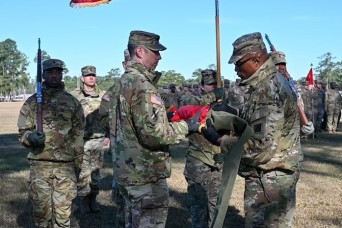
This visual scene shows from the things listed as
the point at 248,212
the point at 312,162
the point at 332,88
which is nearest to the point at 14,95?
the point at 332,88

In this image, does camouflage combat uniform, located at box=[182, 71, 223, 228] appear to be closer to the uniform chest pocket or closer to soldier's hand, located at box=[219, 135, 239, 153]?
the uniform chest pocket

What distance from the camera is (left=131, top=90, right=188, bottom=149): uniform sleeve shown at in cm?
381

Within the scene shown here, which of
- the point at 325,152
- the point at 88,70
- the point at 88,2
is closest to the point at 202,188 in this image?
the point at 88,70

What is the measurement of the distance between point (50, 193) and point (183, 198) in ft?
11.2

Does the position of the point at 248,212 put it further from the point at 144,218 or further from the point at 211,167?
the point at 211,167

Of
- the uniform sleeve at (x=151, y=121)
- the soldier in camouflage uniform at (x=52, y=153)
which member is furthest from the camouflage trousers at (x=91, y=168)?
the uniform sleeve at (x=151, y=121)

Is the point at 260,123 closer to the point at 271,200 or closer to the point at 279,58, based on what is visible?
the point at 271,200

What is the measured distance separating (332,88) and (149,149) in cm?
1960

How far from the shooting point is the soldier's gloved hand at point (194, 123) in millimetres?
3875

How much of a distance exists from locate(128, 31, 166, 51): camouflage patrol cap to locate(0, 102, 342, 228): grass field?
11.2 feet

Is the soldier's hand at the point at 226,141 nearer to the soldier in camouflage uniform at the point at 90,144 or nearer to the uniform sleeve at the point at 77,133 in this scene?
the uniform sleeve at the point at 77,133

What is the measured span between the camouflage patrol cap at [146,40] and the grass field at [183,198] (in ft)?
11.2

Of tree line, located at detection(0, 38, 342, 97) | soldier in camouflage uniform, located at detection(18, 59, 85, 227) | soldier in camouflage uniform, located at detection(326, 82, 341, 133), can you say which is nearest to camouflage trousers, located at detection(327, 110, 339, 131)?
soldier in camouflage uniform, located at detection(326, 82, 341, 133)

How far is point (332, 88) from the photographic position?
72.0ft
